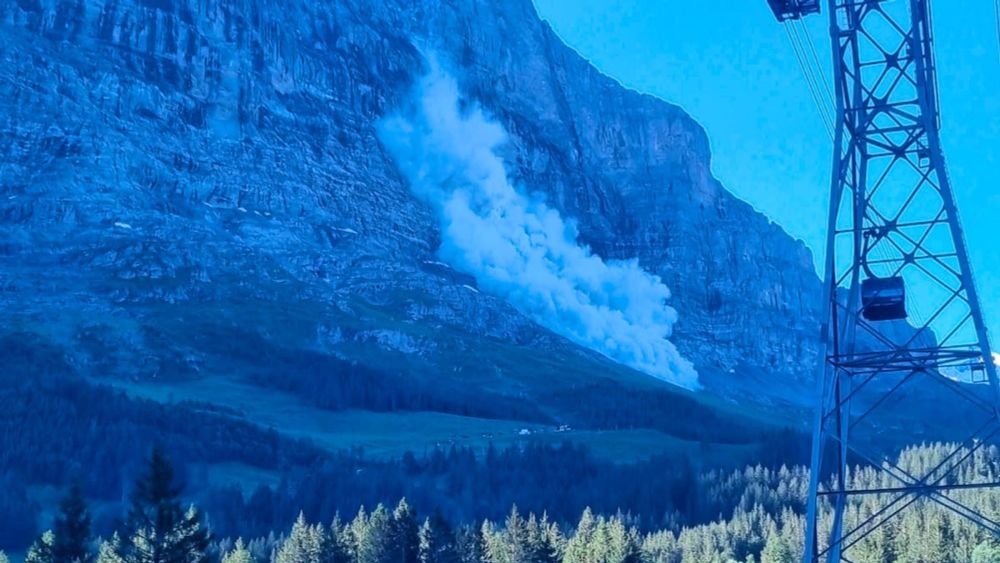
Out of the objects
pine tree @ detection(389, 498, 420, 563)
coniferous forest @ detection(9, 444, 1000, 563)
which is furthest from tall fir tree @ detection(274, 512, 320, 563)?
pine tree @ detection(389, 498, 420, 563)

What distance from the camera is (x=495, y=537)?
120125 millimetres

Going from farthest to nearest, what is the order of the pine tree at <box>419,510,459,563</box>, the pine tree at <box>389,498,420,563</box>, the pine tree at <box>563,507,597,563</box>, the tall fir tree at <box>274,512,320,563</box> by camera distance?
the pine tree at <box>563,507,597,563</box>
the pine tree at <box>419,510,459,563</box>
the pine tree at <box>389,498,420,563</box>
the tall fir tree at <box>274,512,320,563</box>

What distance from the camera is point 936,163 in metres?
31.8

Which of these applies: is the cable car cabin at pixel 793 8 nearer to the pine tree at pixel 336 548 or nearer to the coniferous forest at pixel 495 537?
the coniferous forest at pixel 495 537

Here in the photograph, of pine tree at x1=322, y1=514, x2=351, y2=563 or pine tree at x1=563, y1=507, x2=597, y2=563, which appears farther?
pine tree at x1=563, y1=507, x2=597, y2=563

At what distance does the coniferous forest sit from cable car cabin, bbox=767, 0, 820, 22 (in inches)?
1192

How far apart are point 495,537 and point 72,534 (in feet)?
246

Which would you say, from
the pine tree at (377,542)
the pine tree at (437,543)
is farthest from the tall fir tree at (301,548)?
the pine tree at (437,543)

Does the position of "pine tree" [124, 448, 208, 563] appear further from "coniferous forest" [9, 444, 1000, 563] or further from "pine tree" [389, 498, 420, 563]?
"pine tree" [389, 498, 420, 563]

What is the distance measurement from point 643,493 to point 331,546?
101 m

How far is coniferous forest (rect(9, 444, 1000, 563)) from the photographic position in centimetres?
4850

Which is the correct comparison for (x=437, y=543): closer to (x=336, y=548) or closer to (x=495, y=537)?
(x=336, y=548)

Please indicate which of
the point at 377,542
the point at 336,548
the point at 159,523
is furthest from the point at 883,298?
the point at 377,542

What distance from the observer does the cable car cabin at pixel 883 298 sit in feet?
108
